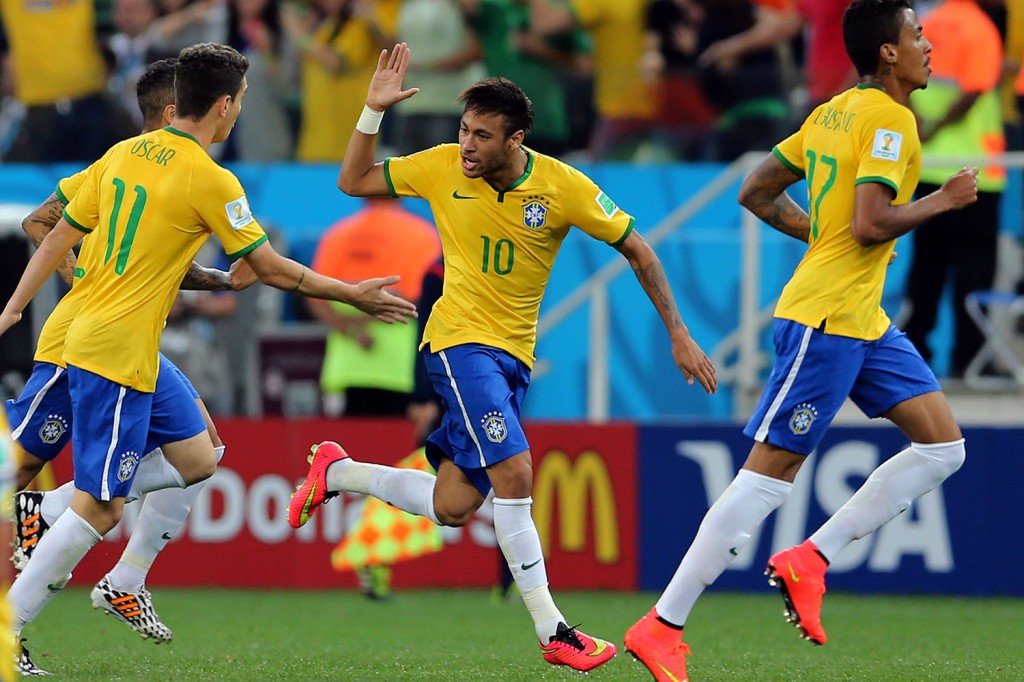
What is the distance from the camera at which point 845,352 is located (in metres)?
6.22

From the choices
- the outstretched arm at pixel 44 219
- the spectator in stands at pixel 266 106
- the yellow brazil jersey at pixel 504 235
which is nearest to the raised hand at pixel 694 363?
the yellow brazil jersey at pixel 504 235

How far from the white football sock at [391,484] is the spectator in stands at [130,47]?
717 cm

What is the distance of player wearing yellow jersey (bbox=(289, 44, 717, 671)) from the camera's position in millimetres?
6578

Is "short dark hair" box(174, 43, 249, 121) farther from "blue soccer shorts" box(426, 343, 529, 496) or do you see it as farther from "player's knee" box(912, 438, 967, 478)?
"player's knee" box(912, 438, 967, 478)

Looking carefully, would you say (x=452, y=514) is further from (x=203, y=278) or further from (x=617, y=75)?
(x=617, y=75)

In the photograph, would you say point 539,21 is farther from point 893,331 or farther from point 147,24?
point 893,331

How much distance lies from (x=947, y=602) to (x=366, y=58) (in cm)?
610

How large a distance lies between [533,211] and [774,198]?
101cm

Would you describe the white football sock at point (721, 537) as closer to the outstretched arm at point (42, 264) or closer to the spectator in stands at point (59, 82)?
the outstretched arm at point (42, 264)

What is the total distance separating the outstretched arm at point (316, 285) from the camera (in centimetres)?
627

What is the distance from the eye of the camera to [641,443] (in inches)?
424

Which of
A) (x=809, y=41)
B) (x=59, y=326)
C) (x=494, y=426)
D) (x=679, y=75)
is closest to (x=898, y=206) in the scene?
(x=494, y=426)

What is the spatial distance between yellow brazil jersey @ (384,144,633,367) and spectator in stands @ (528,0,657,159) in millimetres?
6256

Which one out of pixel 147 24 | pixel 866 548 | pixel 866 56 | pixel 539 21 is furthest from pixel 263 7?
pixel 866 56
